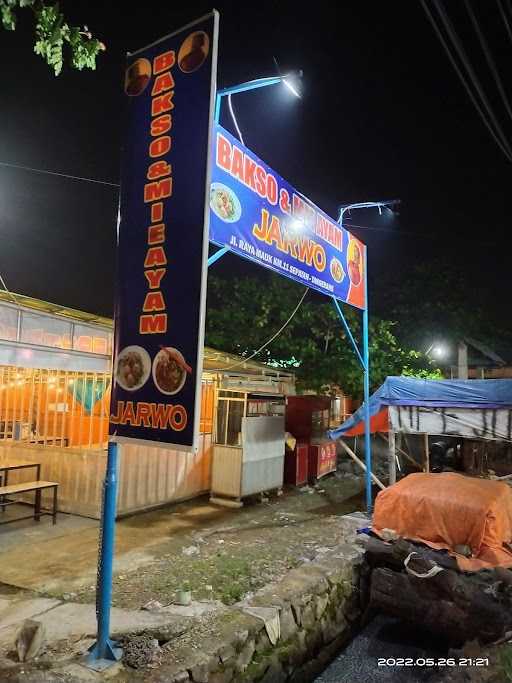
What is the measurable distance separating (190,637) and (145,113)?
4.70 metres

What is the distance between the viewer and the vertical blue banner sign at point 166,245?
361cm

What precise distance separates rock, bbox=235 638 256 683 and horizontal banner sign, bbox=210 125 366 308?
4214mm

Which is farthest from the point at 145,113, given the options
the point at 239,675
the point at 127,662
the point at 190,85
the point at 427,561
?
the point at 427,561

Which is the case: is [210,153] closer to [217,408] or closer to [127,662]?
[127,662]

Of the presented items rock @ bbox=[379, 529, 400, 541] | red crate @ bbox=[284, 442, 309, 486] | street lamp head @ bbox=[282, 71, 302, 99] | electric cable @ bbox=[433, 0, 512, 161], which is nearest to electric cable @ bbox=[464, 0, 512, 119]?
electric cable @ bbox=[433, 0, 512, 161]

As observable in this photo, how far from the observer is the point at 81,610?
4594 millimetres

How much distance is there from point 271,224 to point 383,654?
19.9ft

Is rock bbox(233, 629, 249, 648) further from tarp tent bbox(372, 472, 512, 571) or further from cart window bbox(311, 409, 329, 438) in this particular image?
cart window bbox(311, 409, 329, 438)

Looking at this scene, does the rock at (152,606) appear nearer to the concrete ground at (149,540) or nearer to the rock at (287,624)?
the concrete ground at (149,540)

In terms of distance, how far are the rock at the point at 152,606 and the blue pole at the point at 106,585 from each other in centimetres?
105

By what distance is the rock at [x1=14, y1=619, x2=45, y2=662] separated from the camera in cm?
359

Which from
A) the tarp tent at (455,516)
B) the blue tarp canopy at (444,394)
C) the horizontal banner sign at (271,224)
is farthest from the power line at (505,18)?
the tarp tent at (455,516)

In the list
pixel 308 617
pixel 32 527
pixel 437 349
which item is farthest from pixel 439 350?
pixel 32 527

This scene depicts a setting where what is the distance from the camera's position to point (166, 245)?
382 cm
